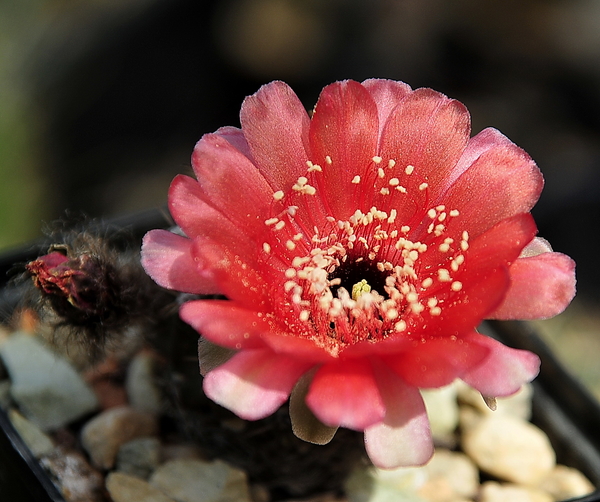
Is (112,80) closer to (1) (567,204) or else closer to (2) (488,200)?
(1) (567,204)

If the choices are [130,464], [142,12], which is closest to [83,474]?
[130,464]

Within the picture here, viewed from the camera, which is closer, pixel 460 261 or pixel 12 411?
pixel 460 261

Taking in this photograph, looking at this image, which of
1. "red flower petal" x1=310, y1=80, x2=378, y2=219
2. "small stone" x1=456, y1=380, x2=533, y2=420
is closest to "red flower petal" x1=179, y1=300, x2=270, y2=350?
"red flower petal" x1=310, y1=80, x2=378, y2=219

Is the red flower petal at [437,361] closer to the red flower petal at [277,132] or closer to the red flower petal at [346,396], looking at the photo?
the red flower petal at [346,396]

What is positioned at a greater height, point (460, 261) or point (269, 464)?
point (460, 261)

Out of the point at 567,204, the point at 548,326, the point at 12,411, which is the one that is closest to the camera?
the point at 12,411

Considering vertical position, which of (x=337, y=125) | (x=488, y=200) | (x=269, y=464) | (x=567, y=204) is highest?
(x=337, y=125)

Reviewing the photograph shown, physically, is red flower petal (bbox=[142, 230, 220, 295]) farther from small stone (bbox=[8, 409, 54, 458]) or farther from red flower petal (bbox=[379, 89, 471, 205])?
small stone (bbox=[8, 409, 54, 458])
